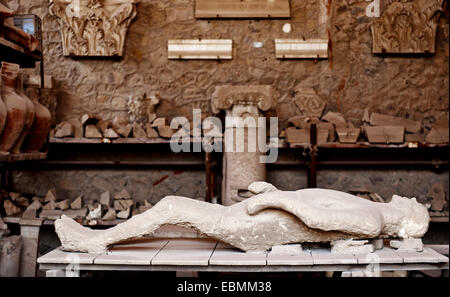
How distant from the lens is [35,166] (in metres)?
6.09

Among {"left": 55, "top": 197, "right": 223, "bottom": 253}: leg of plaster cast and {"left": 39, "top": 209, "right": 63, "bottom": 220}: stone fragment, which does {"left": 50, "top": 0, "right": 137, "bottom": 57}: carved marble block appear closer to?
{"left": 39, "top": 209, "right": 63, "bottom": 220}: stone fragment

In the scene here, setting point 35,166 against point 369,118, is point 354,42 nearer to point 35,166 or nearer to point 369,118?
point 369,118

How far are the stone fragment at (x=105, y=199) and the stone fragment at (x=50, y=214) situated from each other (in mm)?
481

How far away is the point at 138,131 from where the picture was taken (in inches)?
225

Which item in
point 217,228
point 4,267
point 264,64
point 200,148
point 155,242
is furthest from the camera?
point 264,64

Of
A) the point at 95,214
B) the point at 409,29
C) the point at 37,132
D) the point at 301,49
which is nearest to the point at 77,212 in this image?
the point at 95,214

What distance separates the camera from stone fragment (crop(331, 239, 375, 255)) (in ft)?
10.0

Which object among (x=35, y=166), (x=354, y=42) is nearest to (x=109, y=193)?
(x=35, y=166)

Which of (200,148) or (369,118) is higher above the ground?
(369,118)

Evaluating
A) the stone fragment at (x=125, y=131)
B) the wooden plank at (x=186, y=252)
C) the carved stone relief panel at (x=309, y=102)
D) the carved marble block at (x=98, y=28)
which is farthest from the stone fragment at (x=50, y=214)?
the carved stone relief panel at (x=309, y=102)

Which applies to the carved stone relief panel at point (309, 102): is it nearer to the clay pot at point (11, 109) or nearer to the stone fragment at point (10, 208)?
the clay pot at point (11, 109)

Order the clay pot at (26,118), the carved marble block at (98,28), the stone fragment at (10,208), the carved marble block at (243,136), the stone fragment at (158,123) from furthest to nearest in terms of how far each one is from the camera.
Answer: the carved marble block at (98,28), the stone fragment at (158,123), the stone fragment at (10,208), the carved marble block at (243,136), the clay pot at (26,118)

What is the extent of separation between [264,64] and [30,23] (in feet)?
9.46

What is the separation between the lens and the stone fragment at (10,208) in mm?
5479
